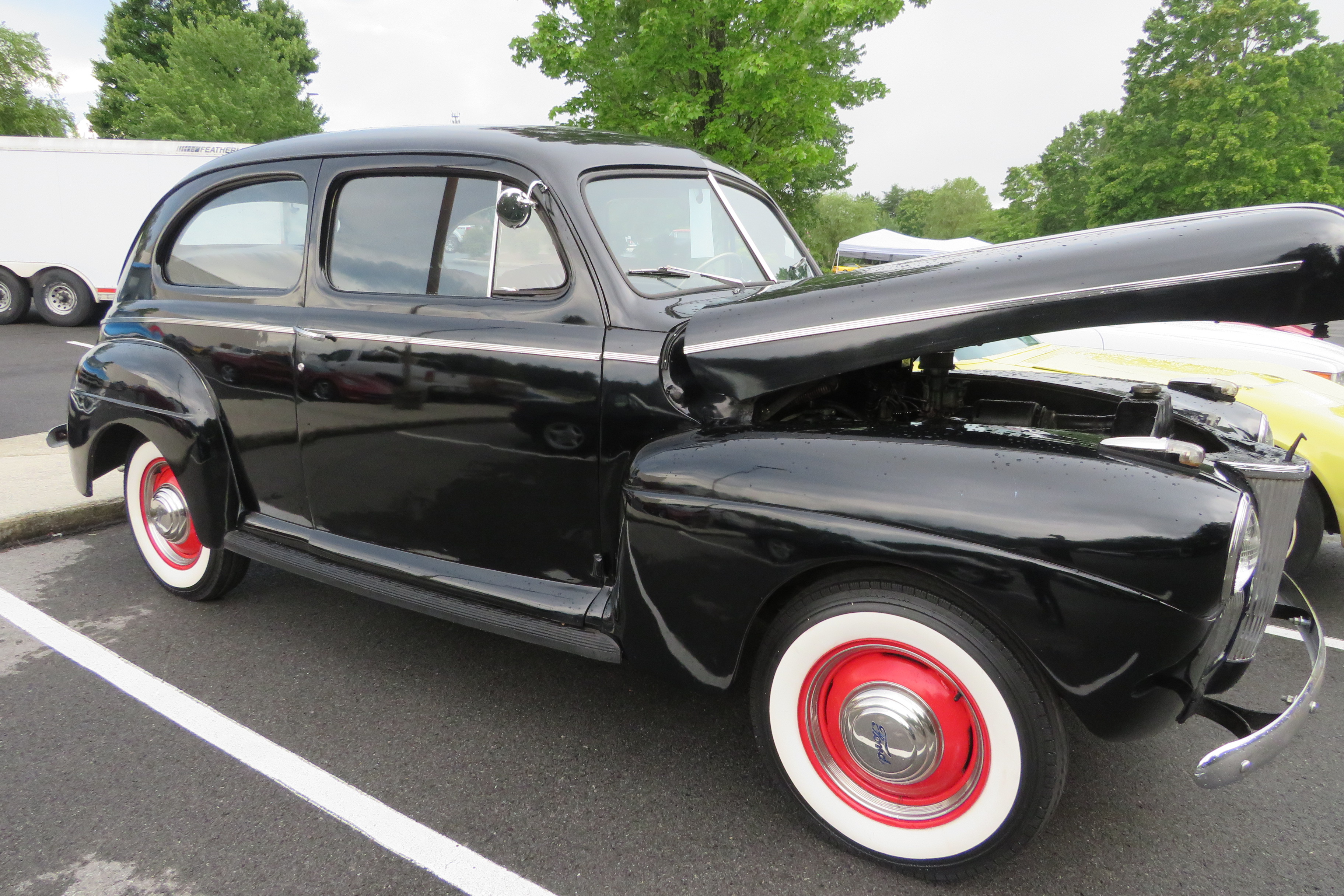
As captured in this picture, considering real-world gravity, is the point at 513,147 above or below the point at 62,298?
above

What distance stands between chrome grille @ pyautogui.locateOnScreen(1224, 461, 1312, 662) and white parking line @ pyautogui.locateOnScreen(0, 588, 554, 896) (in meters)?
1.86

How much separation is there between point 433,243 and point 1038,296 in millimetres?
1934

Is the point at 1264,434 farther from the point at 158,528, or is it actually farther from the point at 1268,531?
the point at 158,528

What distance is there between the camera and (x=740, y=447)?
2023 mm

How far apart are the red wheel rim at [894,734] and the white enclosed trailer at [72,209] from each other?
47.9ft

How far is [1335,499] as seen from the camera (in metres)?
3.34

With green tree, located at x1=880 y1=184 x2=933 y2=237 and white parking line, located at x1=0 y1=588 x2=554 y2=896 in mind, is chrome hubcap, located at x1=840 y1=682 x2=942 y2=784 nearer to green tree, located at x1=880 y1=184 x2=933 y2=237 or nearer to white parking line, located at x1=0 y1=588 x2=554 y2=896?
white parking line, located at x1=0 y1=588 x2=554 y2=896

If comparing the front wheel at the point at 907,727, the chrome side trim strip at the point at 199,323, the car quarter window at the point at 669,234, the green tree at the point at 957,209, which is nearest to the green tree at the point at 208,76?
the chrome side trim strip at the point at 199,323

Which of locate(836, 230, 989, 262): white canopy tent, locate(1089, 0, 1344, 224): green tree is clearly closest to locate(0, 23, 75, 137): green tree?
locate(836, 230, 989, 262): white canopy tent

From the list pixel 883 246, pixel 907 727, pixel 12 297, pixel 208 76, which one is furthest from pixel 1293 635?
pixel 208 76

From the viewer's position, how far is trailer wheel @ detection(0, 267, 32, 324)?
45.0 ft

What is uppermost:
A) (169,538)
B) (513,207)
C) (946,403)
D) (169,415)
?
(513,207)

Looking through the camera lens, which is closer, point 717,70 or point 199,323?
point 199,323

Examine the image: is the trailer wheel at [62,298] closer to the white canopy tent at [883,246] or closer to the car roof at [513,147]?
Result: the car roof at [513,147]
